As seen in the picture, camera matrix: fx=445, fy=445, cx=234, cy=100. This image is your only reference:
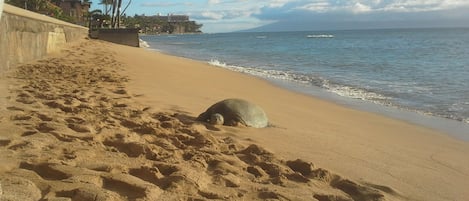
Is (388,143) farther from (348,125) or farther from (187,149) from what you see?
(187,149)

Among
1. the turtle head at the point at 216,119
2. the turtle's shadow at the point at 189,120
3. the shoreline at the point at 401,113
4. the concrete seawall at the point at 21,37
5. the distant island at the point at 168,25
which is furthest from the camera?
the distant island at the point at 168,25

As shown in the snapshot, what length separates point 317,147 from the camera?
4570 millimetres

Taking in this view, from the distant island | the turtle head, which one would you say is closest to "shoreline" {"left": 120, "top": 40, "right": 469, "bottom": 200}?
the turtle head

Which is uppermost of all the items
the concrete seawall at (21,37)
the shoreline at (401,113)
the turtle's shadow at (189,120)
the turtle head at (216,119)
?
the concrete seawall at (21,37)

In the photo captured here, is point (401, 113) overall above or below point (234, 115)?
below

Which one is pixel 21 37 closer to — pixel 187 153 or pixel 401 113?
pixel 187 153

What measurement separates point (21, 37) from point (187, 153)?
4.76 meters

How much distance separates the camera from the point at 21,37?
278 inches

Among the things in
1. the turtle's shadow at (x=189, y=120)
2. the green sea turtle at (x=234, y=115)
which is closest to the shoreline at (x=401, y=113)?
the green sea turtle at (x=234, y=115)

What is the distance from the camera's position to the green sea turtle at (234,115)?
16.9 ft

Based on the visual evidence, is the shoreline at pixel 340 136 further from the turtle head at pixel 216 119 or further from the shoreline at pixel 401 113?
the turtle head at pixel 216 119

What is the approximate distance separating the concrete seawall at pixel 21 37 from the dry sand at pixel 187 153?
0.34 metres

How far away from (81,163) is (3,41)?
3880 mm

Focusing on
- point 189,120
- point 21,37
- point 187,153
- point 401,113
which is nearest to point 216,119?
point 189,120
